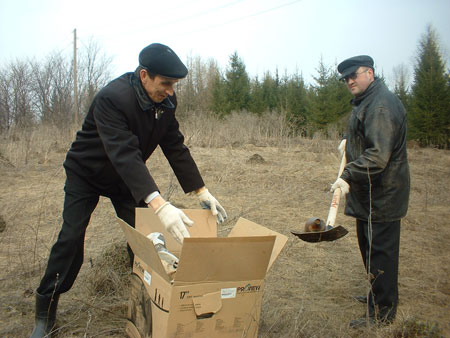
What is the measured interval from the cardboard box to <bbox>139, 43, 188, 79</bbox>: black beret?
859 millimetres

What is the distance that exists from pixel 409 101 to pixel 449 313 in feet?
77.6

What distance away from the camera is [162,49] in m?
2.14

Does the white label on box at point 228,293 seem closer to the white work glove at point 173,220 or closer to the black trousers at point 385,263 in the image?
the white work glove at point 173,220

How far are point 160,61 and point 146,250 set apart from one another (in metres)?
1.02

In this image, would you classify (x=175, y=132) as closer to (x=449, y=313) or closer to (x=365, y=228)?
(x=365, y=228)

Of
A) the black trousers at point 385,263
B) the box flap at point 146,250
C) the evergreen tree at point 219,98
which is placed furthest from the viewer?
the evergreen tree at point 219,98

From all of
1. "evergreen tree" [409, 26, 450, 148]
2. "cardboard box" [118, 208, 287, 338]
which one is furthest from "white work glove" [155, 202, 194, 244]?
"evergreen tree" [409, 26, 450, 148]

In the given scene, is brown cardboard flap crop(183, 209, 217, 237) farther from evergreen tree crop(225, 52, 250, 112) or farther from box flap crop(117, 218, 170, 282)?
evergreen tree crop(225, 52, 250, 112)

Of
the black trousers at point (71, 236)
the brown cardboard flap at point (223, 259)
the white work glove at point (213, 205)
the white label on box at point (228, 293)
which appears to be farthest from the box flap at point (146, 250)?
the white work glove at point (213, 205)

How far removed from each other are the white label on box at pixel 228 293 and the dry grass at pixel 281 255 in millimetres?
521

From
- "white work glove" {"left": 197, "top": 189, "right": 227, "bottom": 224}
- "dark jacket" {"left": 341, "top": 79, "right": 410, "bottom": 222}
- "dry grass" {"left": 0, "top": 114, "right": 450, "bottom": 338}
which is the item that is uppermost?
"dark jacket" {"left": 341, "top": 79, "right": 410, "bottom": 222}

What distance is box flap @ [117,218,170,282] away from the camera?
1697mm

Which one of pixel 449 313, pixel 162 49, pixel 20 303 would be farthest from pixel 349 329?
pixel 20 303

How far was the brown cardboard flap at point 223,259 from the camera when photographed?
1592mm
